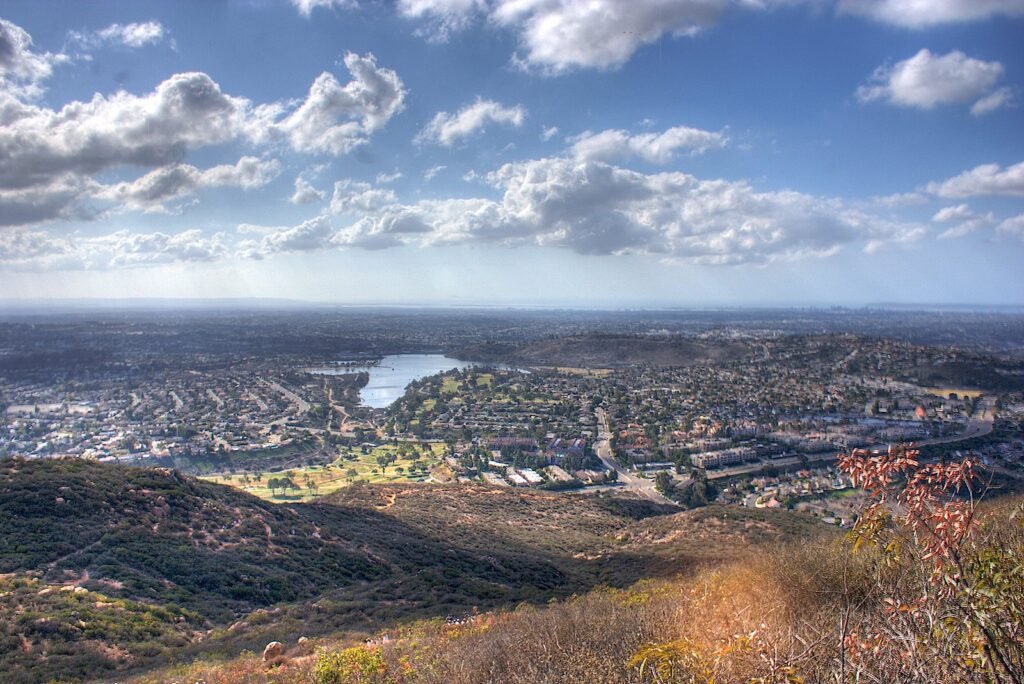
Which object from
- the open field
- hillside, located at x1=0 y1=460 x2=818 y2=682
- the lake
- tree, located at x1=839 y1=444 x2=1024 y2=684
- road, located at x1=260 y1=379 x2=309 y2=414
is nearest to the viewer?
tree, located at x1=839 y1=444 x2=1024 y2=684

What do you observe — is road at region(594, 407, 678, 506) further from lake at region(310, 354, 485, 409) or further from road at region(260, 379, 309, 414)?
road at region(260, 379, 309, 414)

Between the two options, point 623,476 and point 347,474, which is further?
point 623,476

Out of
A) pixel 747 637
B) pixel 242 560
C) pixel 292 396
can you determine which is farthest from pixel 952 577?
pixel 292 396

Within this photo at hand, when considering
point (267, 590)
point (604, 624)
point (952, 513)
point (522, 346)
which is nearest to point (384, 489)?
point (267, 590)

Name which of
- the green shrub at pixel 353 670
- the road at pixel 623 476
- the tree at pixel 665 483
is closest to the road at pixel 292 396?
the road at pixel 623 476

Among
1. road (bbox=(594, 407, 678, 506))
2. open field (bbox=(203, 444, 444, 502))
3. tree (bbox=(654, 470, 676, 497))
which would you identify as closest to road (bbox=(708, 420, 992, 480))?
tree (bbox=(654, 470, 676, 497))

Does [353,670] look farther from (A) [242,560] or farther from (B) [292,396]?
(B) [292,396]
